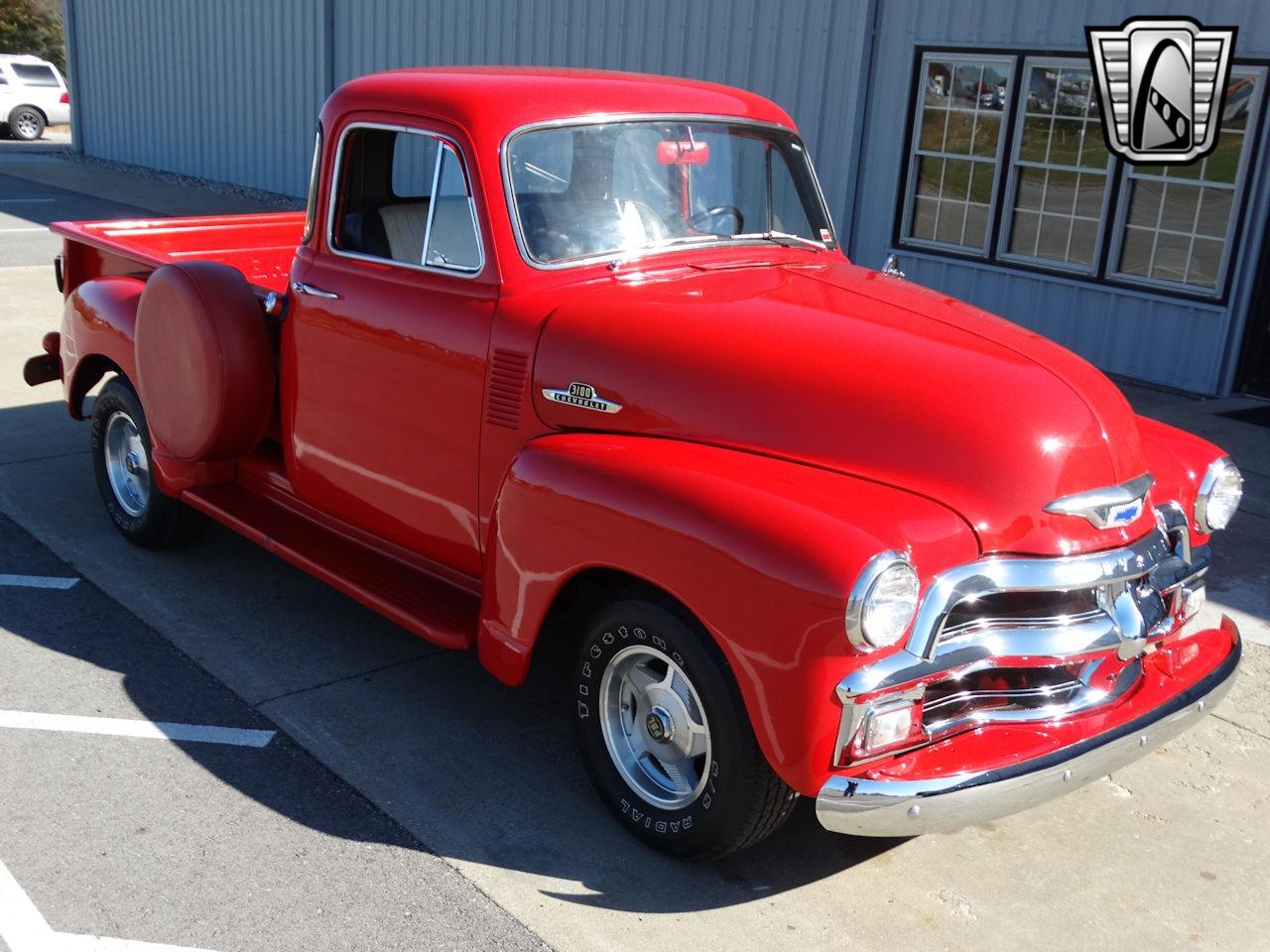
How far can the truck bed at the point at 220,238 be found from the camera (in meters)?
6.23

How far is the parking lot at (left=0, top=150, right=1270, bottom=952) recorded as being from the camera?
11.0 feet

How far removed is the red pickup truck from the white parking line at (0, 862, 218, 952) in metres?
1.24

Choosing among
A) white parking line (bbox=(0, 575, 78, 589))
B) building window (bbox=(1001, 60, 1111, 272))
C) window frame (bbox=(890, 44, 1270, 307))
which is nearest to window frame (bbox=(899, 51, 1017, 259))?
window frame (bbox=(890, 44, 1270, 307))

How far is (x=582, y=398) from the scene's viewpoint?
388cm

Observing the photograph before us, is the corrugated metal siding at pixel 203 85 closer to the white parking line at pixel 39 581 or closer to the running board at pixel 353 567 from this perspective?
the white parking line at pixel 39 581

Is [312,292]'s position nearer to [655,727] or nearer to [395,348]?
[395,348]

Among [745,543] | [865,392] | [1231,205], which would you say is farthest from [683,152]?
[1231,205]

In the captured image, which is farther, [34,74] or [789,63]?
[34,74]

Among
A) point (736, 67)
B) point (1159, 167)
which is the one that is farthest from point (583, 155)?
point (736, 67)

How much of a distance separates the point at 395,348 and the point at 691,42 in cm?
846

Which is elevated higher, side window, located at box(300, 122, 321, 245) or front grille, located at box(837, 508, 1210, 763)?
side window, located at box(300, 122, 321, 245)

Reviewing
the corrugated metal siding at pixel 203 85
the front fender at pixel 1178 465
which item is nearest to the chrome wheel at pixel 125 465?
the front fender at pixel 1178 465

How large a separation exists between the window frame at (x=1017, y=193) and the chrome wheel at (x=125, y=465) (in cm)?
689

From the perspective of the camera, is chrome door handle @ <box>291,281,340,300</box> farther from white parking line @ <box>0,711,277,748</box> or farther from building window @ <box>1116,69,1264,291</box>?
building window @ <box>1116,69,1264,291</box>
